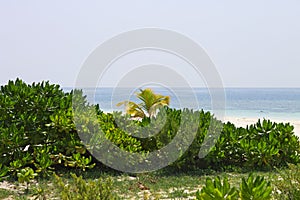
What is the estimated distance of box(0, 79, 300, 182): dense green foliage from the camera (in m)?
7.07

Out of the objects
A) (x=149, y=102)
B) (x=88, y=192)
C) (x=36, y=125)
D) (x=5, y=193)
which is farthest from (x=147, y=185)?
(x=149, y=102)

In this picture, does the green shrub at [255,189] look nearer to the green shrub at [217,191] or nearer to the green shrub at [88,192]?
the green shrub at [217,191]

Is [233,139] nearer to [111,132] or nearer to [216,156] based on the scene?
[216,156]

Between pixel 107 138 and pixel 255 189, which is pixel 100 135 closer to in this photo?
pixel 107 138

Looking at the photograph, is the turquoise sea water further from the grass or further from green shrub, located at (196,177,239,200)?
green shrub, located at (196,177,239,200)

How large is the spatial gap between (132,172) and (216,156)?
1463 mm

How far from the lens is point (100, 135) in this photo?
723 cm

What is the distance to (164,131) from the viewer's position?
7609 millimetres

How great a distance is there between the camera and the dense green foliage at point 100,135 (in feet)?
23.2

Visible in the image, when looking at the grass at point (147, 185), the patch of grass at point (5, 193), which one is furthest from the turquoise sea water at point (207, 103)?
the patch of grass at point (5, 193)

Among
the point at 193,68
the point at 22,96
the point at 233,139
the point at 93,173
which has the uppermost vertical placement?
the point at 193,68

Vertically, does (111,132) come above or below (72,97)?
below

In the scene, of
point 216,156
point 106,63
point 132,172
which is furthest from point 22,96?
point 216,156

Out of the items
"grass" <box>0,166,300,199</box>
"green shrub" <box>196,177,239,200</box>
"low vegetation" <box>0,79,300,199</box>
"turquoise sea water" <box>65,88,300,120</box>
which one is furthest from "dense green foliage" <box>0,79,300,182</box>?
"green shrub" <box>196,177,239,200</box>
